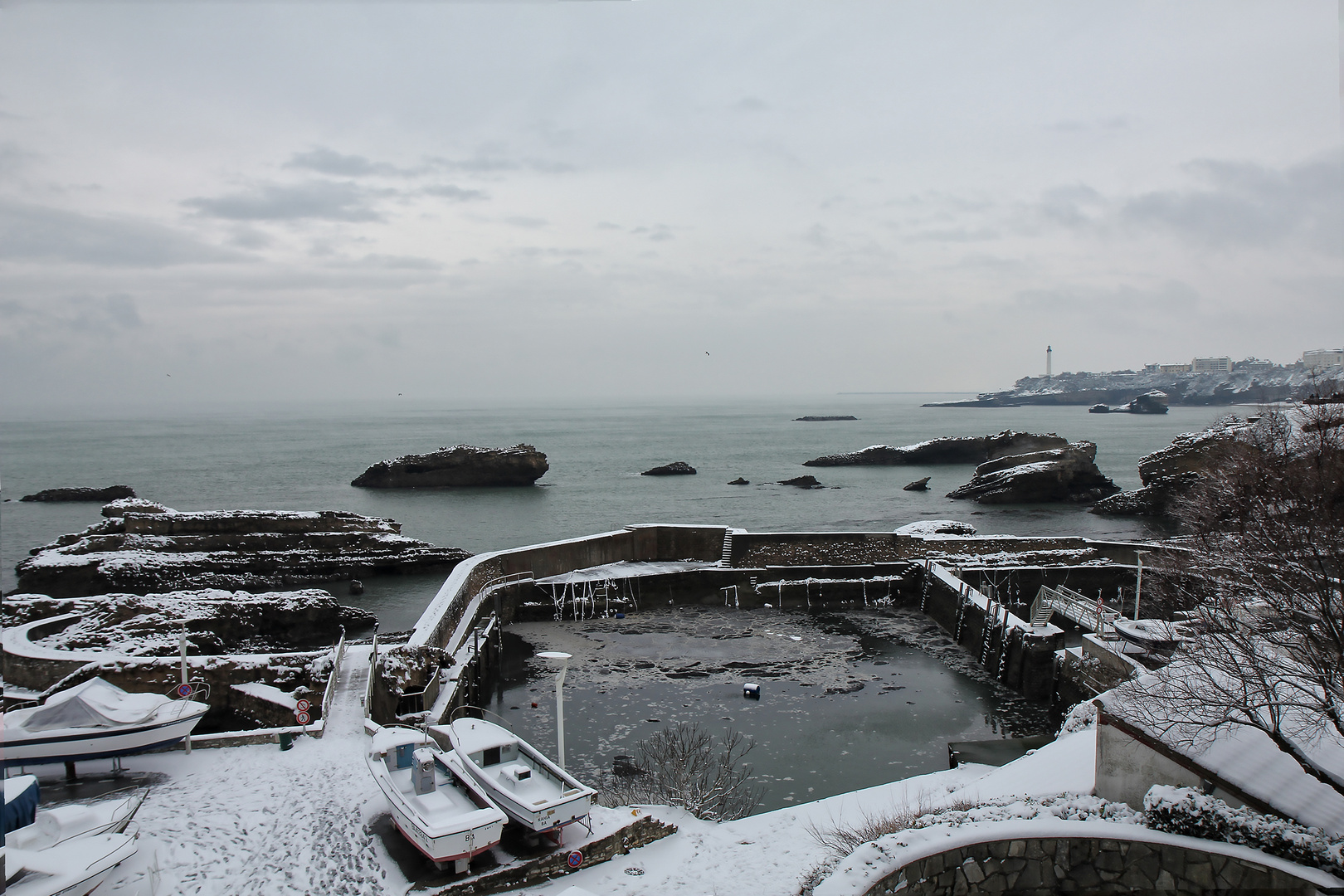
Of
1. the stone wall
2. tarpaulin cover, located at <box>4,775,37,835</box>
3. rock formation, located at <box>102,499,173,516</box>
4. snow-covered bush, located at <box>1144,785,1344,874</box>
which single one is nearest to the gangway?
snow-covered bush, located at <box>1144,785,1344,874</box>

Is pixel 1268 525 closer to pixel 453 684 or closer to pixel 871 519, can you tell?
pixel 453 684

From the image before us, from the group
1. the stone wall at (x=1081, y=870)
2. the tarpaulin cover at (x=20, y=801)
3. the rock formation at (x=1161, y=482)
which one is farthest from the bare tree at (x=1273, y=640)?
the rock formation at (x=1161, y=482)

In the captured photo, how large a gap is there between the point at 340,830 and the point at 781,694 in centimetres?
1233

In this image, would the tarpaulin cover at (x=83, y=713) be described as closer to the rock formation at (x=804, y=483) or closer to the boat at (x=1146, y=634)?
the boat at (x=1146, y=634)

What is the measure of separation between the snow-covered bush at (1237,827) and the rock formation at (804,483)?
63360 mm

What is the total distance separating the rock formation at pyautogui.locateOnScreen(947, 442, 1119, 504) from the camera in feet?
208

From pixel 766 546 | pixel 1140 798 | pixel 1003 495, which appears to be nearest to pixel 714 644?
pixel 766 546

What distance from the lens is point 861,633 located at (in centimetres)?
2620

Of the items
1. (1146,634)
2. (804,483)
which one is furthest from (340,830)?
(804,483)

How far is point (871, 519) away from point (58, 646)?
4656 centimetres

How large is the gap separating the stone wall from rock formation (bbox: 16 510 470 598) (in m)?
31.5

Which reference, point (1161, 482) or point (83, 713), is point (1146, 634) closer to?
point (83, 713)

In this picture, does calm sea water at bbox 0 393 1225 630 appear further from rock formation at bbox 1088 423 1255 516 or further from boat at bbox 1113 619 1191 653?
boat at bbox 1113 619 1191 653

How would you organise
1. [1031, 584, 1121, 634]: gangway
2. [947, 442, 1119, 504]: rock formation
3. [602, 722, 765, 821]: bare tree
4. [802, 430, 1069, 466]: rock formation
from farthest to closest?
[802, 430, 1069, 466]: rock formation
[947, 442, 1119, 504]: rock formation
[1031, 584, 1121, 634]: gangway
[602, 722, 765, 821]: bare tree
